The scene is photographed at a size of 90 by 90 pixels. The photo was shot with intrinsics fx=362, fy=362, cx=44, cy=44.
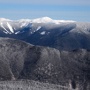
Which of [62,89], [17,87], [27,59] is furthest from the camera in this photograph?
[27,59]

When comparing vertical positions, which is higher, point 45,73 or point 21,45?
point 21,45

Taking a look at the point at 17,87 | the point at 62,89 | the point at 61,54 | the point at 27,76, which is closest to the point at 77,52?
the point at 61,54

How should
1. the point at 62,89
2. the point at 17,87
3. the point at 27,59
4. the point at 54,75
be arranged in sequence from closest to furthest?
the point at 17,87
the point at 62,89
the point at 54,75
the point at 27,59

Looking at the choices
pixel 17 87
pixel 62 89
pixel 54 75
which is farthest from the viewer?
pixel 54 75

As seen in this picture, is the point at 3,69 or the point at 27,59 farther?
the point at 27,59

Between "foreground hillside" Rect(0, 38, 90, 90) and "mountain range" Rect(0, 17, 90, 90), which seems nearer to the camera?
"foreground hillside" Rect(0, 38, 90, 90)

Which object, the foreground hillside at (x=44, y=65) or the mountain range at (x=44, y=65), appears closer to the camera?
the foreground hillside at (x=44, y=65)

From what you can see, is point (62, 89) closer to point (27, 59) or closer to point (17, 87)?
point (17, 87)

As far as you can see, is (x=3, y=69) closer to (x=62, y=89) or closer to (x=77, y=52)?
(x=77, y=52)

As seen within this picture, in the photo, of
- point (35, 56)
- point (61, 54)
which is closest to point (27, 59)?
point (35, 56)
